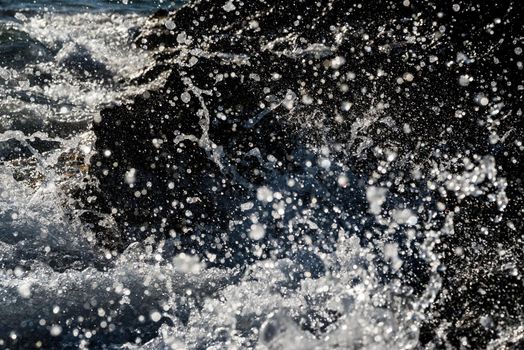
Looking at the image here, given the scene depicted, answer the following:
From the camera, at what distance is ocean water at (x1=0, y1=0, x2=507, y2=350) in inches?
115

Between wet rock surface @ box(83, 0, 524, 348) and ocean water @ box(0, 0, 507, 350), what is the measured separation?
2.1 inches

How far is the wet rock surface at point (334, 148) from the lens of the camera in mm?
3484

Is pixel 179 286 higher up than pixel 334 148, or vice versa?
pixel 334 148

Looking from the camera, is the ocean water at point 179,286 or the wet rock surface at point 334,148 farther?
the wet rock surface at point 334,148

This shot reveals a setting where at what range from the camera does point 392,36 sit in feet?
13.0

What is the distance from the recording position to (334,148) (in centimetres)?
377

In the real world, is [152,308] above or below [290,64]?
below

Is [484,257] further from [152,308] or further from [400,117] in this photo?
[152,308]

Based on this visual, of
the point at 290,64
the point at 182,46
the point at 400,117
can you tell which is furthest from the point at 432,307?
the point at 182,46

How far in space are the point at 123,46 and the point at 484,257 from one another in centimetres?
589

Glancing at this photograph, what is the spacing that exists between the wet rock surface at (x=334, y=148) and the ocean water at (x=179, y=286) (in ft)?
0.17

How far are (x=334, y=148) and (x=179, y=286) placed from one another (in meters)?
1.40

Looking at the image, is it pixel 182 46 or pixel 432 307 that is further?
pixel 182 46

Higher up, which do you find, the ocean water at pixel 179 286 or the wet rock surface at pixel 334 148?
the wet rock surface at pixel 334 148
